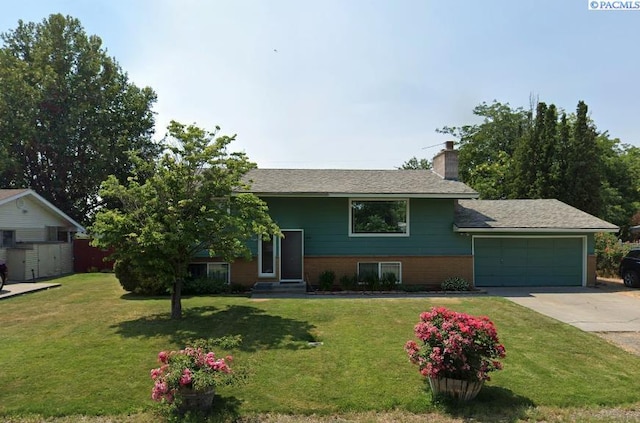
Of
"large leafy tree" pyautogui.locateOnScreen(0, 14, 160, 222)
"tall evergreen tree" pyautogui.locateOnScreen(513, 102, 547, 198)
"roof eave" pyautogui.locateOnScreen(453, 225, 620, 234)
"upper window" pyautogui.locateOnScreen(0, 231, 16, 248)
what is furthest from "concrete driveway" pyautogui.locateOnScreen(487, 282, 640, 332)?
"large leafy tree" pyautogui.locateOnScreen(0, 14, 160, 222)

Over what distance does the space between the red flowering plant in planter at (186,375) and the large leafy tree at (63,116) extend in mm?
25718

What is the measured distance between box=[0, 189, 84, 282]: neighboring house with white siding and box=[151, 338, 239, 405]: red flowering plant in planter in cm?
1681

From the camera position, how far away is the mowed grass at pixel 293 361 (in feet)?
18.0

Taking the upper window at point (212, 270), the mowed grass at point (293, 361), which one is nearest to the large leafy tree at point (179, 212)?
the mowed grass at point (293, 361)

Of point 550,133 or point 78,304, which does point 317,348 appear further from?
point 550,133

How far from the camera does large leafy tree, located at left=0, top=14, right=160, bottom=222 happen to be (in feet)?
88.6

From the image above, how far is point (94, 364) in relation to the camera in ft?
22.4

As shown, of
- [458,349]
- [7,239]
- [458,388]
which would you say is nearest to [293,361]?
[458,388]

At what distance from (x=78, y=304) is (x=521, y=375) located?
38.7 ft

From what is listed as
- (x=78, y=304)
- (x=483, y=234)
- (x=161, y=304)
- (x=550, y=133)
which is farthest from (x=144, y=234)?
(x=550, y=133)

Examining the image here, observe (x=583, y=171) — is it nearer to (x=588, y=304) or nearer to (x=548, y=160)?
(x=548, y=160)

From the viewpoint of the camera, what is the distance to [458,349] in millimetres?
5281

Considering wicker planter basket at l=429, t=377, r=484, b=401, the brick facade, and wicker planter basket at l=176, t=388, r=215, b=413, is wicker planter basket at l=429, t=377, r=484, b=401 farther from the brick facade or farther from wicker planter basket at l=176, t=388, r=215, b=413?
the brick facade

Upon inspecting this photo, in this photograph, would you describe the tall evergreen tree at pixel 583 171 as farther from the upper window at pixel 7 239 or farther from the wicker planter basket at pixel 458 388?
the upper window at pixel 7 239
